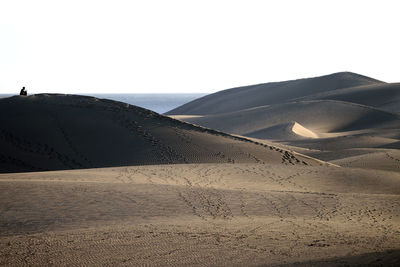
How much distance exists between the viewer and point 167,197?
1234 centimetres

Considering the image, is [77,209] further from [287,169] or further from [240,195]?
[287,169]

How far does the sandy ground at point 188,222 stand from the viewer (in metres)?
7.70

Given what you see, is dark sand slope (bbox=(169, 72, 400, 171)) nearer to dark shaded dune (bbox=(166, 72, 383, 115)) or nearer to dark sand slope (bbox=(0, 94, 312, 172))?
dark shaded dune (bbox=(166, 72, 383, 115))

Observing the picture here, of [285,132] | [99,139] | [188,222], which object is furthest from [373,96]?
[188,222]

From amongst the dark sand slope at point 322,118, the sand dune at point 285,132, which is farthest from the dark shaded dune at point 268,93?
the sand dune at point 285,132

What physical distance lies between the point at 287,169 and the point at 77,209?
10.7 m

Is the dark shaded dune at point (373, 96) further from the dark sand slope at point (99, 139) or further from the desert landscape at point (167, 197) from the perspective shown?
the dark sand slope at point (99, 139)

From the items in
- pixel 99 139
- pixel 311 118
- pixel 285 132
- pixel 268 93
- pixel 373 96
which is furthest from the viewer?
pixel 268 93

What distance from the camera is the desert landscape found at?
7.93m

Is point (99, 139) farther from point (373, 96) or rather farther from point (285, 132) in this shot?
point (373, 96)

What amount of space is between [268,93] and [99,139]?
67130 millimetres

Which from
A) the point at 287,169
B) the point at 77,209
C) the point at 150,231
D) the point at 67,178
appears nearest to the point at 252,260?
the point at 150,231

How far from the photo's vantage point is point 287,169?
19469 mm

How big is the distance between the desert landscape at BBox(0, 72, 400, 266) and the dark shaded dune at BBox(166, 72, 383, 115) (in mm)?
51616
